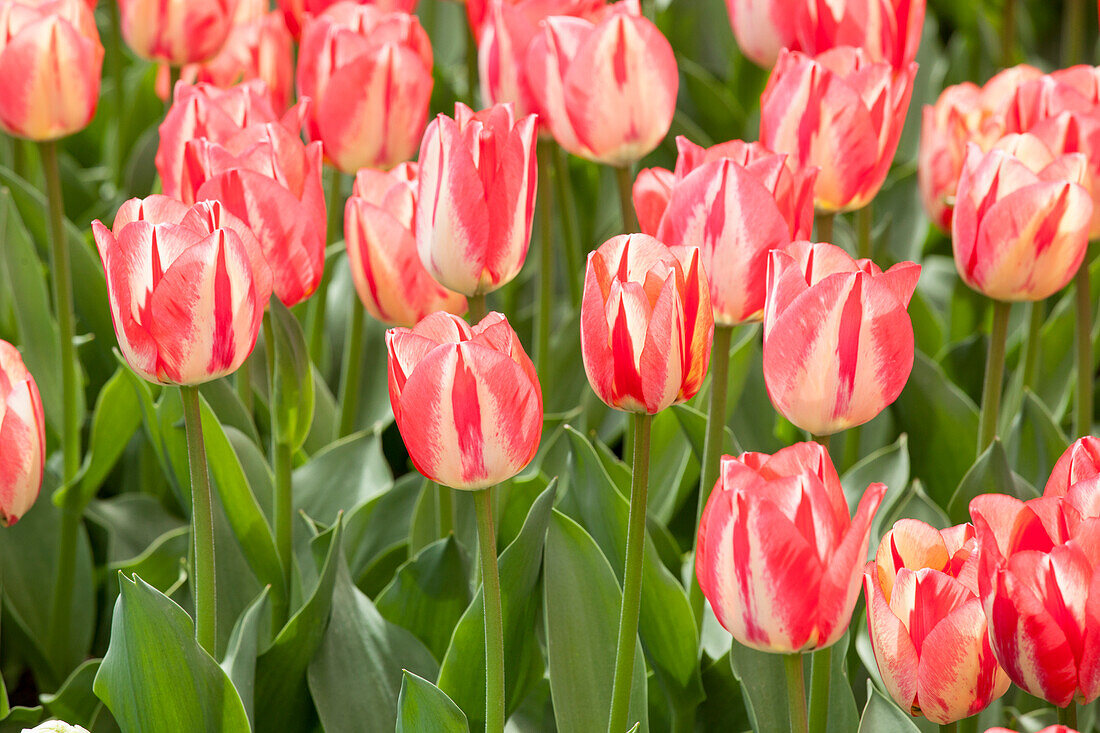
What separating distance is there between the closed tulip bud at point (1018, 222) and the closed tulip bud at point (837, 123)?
2.8 inches

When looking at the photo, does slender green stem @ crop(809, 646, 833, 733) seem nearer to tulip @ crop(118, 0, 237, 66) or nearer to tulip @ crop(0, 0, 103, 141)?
tulip @ crop(0, 0, 103, 141)

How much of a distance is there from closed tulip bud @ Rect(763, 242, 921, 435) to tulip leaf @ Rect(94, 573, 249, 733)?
1.37 feet

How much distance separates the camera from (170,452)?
1122 mm

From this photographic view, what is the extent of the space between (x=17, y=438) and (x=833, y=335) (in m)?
0.52

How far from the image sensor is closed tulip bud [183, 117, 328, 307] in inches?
33.6

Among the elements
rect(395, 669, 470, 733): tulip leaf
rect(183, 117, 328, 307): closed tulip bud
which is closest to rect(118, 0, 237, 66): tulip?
rect(183, 117, 328, 307): closed tulip bud

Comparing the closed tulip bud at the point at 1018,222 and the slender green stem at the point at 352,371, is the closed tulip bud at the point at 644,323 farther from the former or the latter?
the slender green stem at the point at 352,371

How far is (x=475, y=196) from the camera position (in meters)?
0.81

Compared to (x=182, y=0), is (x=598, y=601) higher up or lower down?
lower down

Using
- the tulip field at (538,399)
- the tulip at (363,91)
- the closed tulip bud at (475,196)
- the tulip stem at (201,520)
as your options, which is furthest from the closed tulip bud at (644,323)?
the tulip at (363,91)

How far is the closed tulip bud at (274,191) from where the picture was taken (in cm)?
85

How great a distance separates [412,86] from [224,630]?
0.52 m

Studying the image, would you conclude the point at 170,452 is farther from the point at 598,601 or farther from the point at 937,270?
the point at 937,270

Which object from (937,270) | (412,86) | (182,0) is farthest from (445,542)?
(937,270)
